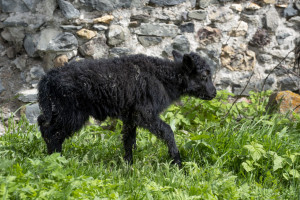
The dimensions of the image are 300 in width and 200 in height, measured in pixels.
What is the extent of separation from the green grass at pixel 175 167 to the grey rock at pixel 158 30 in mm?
1164

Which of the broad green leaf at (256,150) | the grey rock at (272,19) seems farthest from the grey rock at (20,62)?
the grey rock at (272,19)

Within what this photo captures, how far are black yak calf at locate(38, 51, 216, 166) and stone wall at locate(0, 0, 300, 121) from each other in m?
1.34

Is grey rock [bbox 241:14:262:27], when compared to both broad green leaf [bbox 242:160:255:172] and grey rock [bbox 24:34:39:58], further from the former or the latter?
grey rock [bbox 24:34:39:58]

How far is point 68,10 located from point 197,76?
2.11 meters

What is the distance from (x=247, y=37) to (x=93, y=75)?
11.0 feet

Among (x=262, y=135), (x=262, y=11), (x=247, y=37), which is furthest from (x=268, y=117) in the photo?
(x=262, y=11)

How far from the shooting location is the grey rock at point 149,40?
500cm

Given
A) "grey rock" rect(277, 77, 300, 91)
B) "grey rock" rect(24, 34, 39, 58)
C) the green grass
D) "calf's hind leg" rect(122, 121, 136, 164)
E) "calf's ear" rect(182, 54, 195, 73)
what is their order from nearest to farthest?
the green grass → "calf's ear" rect(182, 54, 195, 73) → "calf's hind leg" rect(122, 121, 136, 164) → "grey rock" rect(24, 34, 39, 58) → "grey rock" rect(277, 77, 300, 91)

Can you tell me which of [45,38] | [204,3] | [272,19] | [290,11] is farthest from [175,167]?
[290,11]

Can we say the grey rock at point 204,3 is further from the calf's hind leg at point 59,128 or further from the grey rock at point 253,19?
the calf's hind leg at point 59,128

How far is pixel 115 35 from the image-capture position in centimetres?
479

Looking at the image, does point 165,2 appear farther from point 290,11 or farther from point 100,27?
point 290,11

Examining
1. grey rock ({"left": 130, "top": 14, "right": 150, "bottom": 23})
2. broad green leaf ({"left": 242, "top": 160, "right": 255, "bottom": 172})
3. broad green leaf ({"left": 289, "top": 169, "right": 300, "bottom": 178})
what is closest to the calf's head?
broad green leaf ({"left": 242, "top": 160, "right": 255, "bottom": 172})

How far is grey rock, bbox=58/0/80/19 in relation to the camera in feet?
14.8
